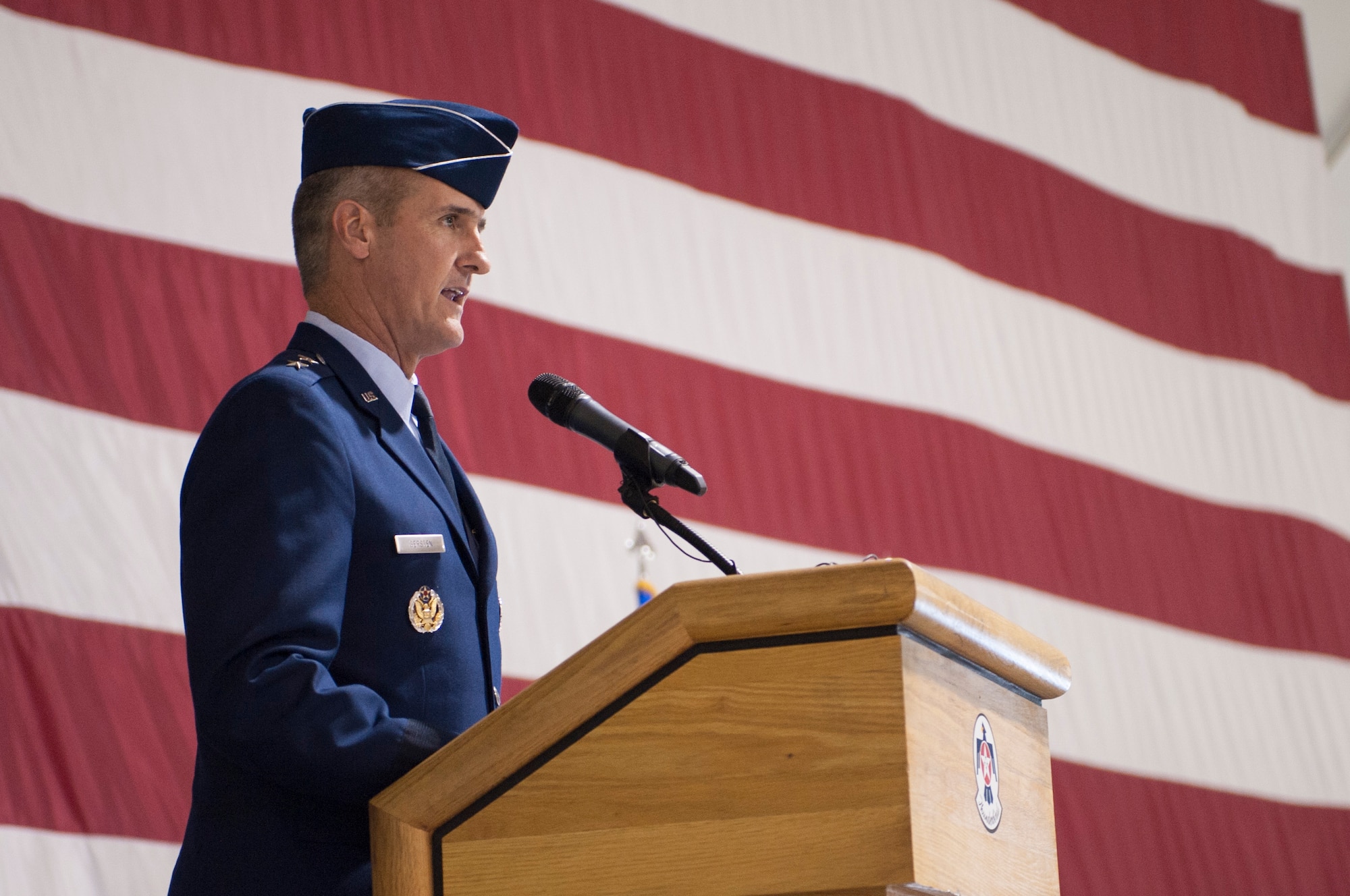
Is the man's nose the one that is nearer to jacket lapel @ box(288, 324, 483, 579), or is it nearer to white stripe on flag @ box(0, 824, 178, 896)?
jacket lapel @ box(288, 324, 483, 579)

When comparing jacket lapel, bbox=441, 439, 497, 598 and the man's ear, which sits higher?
the man's ear

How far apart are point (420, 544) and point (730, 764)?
362mm

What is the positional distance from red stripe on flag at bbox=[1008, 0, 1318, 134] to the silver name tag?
308cm

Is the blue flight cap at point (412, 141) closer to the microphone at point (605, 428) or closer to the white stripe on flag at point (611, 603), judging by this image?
the microphone at point (605, 428)

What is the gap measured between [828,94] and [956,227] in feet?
1.38

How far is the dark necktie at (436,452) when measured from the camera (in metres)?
1.35

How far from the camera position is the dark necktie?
1.35 m

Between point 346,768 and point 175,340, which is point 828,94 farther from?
point 346,768

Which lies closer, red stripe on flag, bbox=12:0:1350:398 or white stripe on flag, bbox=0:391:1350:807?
white stripe on flag, bbox=0:391:1350:807

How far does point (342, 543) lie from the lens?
1.17 meters

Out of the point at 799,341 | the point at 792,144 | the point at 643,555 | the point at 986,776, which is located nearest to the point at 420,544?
the point at 986,776

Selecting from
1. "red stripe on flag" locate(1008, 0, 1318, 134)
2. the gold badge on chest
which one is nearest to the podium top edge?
the gold badge on chest

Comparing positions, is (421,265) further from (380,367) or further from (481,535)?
(481,535)

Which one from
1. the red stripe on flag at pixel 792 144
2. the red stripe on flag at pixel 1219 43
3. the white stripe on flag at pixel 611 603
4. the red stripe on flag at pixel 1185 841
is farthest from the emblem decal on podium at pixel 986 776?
the red stripe on flag at pixel 1219 43
